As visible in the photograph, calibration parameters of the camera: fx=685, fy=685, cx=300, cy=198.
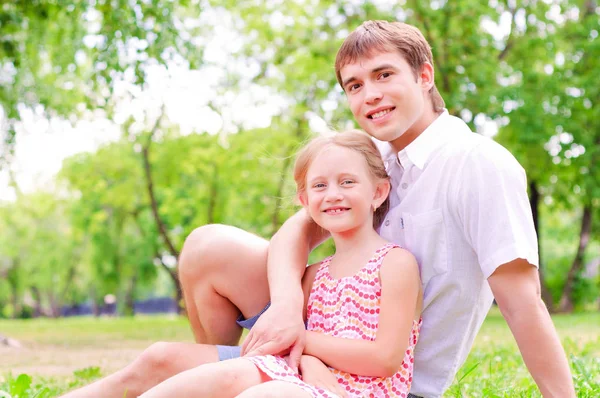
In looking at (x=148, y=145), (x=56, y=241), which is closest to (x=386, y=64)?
(x=148, y=145)

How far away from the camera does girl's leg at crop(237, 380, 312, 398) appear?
1.78 meters

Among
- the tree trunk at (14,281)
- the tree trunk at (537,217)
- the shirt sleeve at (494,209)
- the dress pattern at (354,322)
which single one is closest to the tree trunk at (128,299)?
the tree trunk at (14,281)

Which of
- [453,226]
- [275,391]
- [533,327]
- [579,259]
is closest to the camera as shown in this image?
[275,391]

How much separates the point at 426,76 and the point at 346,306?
2.88 feet

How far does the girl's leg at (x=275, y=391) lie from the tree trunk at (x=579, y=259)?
1526 centimetres

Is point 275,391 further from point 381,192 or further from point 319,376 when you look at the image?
point 381,192

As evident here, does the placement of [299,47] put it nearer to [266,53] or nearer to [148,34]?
[266,53]

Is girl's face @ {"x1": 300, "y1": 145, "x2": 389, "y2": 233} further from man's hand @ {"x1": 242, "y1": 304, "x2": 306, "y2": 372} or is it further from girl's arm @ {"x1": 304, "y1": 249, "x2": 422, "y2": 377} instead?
Answer: man's hand @ {"x1": 242, "y1": 304, "x2": 306, "y2": 372}

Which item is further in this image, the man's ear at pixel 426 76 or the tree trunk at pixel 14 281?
the tree trunk at pixel 14 281

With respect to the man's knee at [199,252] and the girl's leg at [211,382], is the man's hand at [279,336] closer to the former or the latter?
the girl's leg at [211,382]

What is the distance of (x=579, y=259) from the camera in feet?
53.5

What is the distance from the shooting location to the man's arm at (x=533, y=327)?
76.7 inches

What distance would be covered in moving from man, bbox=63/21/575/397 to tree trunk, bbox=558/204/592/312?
48.0ft

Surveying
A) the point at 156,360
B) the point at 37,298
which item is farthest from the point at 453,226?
the point at 37,298
